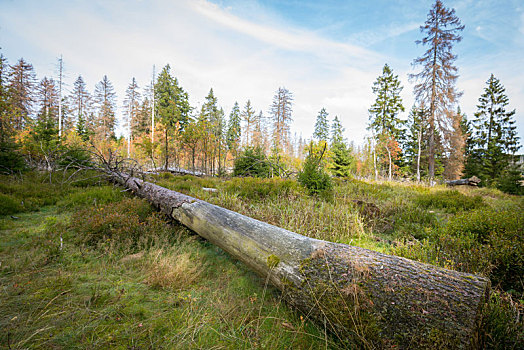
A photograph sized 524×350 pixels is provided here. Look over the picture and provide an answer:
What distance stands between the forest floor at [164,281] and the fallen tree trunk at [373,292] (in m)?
0.21

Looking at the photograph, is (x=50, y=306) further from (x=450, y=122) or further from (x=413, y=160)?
(x=413, y=160)

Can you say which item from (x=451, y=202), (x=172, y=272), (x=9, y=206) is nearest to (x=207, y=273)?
(x=172, y=272)

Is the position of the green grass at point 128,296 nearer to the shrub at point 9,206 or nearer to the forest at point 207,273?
the forest at point 207,273

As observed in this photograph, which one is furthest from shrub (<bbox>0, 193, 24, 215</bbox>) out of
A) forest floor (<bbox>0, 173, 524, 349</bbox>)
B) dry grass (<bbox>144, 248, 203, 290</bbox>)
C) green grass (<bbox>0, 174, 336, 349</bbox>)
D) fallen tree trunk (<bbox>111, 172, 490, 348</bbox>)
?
fallen tree trunk (<bbox>111, 172, 490, 348</bbox>)

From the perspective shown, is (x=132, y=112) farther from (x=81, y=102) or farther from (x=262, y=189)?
(x=262, y=189)

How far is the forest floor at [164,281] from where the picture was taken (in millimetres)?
1551

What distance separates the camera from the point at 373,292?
1501 mm

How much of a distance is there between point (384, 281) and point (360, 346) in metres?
0.51

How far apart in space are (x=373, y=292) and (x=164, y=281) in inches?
86.9

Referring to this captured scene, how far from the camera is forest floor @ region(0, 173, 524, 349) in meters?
1.55

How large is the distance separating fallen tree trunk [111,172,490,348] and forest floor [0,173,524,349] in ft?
0.70

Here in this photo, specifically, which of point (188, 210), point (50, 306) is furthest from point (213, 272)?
point (50, 306)

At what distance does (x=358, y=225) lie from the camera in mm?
4387

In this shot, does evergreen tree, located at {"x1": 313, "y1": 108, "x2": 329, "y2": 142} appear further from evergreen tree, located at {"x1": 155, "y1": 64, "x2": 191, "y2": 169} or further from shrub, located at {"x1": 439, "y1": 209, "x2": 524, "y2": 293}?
shrub, located at {"x1": 439, "y1": 209, "x2": 524, "y2": 293}
